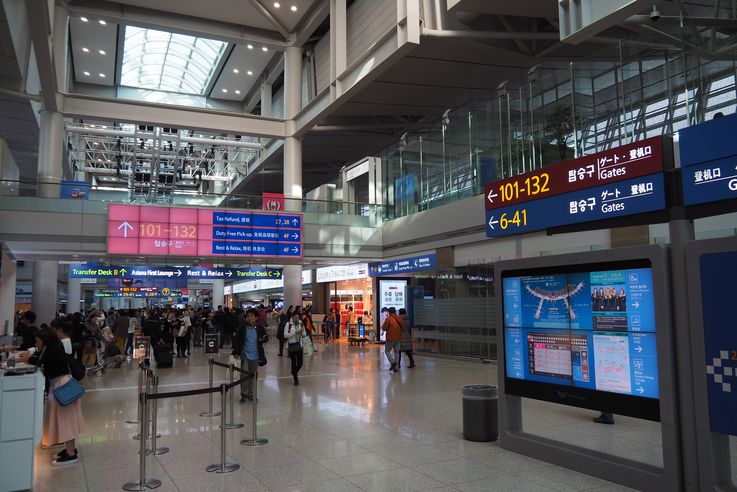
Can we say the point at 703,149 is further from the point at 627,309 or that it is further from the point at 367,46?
the point at 367,46

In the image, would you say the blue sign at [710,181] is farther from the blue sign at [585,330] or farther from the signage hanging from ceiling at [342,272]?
the signage hanging from ceiling at [342,272]

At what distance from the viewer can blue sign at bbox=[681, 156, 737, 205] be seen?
17.0 feet

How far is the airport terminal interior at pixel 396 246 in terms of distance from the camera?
5465mm

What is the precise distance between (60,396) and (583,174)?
645 centimetres

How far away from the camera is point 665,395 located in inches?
199

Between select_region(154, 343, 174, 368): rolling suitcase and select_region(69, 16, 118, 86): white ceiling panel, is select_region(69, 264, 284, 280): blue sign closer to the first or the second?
select_region(154, 343, 174, 368): rolling suitcase

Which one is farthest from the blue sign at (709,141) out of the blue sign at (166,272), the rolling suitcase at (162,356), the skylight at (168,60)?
the skylight at (168,60)

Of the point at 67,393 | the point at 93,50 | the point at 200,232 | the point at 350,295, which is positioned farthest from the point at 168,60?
the point at 67,393

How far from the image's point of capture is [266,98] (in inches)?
1211

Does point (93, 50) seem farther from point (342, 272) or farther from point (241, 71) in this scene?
point (342, 272)

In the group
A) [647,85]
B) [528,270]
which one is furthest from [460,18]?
Answer: [528,270]

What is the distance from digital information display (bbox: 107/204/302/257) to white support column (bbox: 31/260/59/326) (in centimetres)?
590

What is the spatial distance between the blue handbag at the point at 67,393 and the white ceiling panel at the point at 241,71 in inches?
908

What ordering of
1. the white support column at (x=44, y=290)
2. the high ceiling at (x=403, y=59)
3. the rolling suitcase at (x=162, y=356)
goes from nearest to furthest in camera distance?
the high ceiling at (x=403, y=59) → the rolling suitcase at (x=162, y=356) → the white support column at (x=44, y=290)
